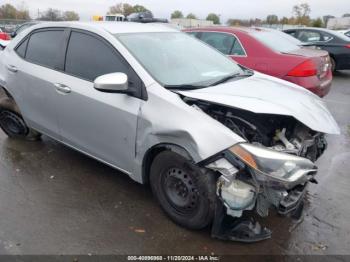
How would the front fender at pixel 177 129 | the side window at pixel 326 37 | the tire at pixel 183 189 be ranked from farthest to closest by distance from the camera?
1. the side window at pixel 326 37
2. the tire at pixel 183 189
3. the front fender at pixel 177 129

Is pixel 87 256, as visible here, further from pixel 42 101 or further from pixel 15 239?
pixel 42 101

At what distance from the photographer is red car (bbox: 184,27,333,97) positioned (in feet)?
18.3

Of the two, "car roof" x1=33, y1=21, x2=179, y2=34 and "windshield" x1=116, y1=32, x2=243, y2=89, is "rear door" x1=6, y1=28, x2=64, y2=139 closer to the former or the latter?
"car roof" x1=33, y1=21, x2=179, y2=34

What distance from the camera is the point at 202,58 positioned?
12.6 feet

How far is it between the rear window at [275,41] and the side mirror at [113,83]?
12.5 feet

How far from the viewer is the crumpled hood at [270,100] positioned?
2.85 meters

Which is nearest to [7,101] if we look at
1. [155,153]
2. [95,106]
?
[95,106]

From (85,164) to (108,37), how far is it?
1.67 metres

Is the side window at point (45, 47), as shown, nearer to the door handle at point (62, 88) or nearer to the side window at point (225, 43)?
the door handle at point (62, 88)

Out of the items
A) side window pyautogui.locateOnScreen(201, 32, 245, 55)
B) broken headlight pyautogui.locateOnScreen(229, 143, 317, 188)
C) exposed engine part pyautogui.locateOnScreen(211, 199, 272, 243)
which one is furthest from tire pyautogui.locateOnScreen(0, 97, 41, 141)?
side window pyautogui.locateOnScreen(201, 32, 245, 55)

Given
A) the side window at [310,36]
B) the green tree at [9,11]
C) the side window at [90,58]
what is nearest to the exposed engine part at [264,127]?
the side window at [90,58]

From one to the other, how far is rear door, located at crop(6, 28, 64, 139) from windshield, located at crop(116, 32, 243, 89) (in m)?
1.02

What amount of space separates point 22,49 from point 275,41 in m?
4.32

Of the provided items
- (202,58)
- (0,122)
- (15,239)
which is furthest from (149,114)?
(0,122)
